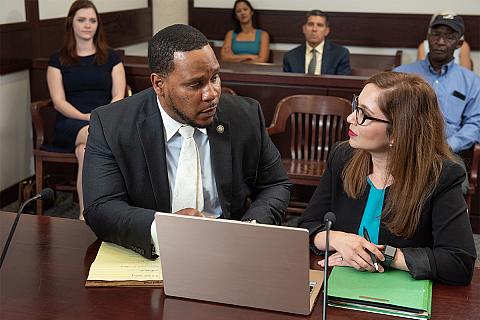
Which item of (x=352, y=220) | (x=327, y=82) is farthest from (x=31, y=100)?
(x=352, y=220)

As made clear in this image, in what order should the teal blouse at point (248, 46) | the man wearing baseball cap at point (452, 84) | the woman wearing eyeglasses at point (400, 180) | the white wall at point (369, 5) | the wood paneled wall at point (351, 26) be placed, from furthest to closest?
the teal blouse at point (248, 46) → the wood paneled wall at point (351, 26) → the white wall at point (369, 5) → the man wearing baseball cap at point (452, 84) → the woman wearing eyeglasses at point (400, 180)

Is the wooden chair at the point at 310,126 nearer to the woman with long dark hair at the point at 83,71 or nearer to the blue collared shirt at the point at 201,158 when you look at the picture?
the woman with long dark hair at the point at 83,71

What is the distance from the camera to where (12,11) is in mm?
4676

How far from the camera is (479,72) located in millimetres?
A: 7047

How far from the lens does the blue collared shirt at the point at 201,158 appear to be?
215 centimetres

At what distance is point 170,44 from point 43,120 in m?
2.92

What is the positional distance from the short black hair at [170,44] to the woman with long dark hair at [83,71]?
2.44m

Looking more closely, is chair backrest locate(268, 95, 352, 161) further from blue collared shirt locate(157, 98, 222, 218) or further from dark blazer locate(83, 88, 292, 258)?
blue collared shirt locate(157, 98, 222, 218)

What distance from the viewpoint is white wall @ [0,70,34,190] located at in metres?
4.60

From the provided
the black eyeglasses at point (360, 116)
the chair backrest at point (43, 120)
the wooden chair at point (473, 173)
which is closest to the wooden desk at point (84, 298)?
the black eyeglasses at point (360, 116)

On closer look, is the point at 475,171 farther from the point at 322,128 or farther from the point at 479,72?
the point at 479,72

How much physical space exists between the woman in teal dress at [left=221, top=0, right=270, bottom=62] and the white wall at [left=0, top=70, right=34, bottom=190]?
9.24ft

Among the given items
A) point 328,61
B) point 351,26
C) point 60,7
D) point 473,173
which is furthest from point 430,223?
point 351,26

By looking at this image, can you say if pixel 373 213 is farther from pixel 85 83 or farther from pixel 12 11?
pixel 12 11
